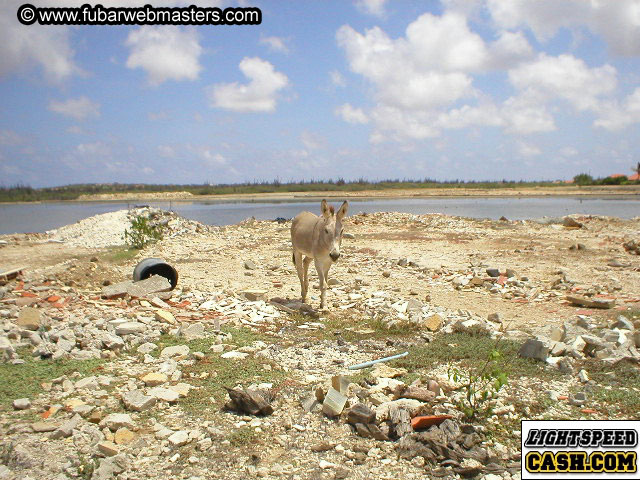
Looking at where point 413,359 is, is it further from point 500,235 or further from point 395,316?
point 500,235

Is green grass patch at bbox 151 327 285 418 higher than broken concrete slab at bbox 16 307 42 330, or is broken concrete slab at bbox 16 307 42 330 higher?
broken concrete slab at bbox 16 307 42 330

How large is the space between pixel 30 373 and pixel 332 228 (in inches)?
221

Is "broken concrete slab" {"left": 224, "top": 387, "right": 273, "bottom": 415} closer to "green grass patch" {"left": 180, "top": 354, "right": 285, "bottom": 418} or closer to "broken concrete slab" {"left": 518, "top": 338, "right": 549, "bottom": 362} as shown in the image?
"green grass patch" {"left": 180, "top": 354, "right": 285, "bottom": 418}

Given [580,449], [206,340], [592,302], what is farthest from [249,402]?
[592,302]

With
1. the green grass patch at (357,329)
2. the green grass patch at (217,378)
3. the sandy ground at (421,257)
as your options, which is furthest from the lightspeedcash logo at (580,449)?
the sandy ground at (421,257)

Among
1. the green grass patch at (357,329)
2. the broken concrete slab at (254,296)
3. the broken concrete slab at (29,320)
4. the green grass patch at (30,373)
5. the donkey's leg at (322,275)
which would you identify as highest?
the donkey's leg at (322,275)

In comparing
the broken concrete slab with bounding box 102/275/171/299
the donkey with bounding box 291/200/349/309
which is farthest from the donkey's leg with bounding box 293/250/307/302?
the broken concrete slab with bounding box 102/275/171/299

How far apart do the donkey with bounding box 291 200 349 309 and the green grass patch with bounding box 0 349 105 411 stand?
4657mm

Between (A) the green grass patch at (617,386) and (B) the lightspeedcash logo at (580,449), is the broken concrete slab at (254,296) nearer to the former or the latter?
(A) the green grass patch at (617,386)

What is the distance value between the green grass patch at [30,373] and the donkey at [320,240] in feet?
15.3

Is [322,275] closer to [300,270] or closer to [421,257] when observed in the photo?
[300,270]

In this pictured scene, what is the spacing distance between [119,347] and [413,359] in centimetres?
428

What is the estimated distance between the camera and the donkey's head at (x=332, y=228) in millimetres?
9719

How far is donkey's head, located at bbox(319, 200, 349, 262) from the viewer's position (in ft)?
31.9
